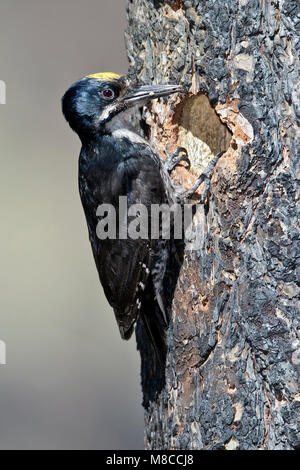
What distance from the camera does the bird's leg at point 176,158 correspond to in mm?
3506

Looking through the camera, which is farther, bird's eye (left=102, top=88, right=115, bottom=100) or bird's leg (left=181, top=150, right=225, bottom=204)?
bird's eye (left=102, top=88, right=115, bottom=100)

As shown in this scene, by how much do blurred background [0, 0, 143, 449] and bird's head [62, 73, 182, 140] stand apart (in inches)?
133

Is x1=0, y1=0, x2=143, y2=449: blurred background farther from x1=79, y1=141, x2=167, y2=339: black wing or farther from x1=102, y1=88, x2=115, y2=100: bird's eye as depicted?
x1=102, y1=88, x2=115, y2=100: bird's eye

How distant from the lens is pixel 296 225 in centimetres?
284

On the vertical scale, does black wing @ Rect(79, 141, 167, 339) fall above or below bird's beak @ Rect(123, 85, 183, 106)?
below

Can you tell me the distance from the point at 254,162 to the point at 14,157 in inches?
201

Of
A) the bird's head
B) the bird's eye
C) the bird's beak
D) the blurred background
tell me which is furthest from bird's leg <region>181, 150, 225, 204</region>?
the blurred background

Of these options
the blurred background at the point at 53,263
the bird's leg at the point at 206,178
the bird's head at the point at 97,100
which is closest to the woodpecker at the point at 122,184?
the bird's head at the point at 97,100

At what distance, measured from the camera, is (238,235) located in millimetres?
3016

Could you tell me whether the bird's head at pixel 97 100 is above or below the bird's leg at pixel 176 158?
above

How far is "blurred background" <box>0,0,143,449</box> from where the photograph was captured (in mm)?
6426

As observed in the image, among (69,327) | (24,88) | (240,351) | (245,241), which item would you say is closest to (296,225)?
(245,241)

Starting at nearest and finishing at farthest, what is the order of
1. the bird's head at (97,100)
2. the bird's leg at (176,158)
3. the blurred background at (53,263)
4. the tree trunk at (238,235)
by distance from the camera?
1. the tree trunk at (238,235)
2. the bird's leg at (176,158)
3. the bird's head at (97,100)
4. the blurred background at (53,263)

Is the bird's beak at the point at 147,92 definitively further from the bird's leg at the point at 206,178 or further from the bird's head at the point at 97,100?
the bird's leg at the point at 206,178
